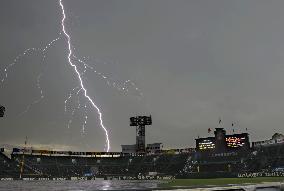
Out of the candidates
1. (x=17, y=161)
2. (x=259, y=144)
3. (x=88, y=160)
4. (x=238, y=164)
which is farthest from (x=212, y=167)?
(x=17, y=161)

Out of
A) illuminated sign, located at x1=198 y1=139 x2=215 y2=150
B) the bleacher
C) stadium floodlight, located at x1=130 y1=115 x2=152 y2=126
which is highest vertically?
stadium floodlight, located at x1=130 y1=115 x2=152 y2=126

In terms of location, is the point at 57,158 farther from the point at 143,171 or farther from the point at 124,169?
the point at 143,171

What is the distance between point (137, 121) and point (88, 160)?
29.0 m

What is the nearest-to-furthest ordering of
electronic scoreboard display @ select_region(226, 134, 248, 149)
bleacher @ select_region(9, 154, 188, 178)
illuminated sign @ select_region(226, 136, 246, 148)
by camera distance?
electronic scoreboard display @ select_region(226, 134, 248, 149)
illuminated sign @ select_region(226, 136, 246, 148)
bleacher @ select_region(9, 154, 188, 178)

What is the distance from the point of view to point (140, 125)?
478 feet

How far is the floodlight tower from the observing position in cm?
14412

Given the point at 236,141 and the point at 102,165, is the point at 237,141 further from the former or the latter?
the point at 102,165

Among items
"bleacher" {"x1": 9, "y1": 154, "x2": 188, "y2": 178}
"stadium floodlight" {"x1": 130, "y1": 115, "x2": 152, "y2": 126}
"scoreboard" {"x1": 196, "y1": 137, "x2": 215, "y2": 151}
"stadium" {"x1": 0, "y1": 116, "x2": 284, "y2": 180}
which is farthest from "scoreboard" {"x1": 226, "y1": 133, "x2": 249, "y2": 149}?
"stadium floodlight" {"x1": 130, "y1": 115, "x2": 152, "y2": 126}

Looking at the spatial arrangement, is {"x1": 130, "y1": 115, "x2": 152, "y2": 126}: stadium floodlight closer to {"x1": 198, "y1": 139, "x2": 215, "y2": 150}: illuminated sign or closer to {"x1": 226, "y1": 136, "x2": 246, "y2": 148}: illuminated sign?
{"x1": 198, "y1": 139, "x2": 215, "y2": 150}: illuminated sign

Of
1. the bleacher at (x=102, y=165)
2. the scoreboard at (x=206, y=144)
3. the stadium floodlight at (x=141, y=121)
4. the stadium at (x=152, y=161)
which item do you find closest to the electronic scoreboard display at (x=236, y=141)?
the stadium at (x=152, y=161)

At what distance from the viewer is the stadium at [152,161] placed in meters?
104

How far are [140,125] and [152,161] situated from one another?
1631 cm

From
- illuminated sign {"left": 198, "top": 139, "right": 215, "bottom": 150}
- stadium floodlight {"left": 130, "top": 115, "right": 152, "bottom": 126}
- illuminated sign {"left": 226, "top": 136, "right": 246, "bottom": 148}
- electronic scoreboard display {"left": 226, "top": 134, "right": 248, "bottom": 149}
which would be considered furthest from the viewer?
stadium floodlight {"left": 130, "top": 115, "right": 152, "bottom": 126}

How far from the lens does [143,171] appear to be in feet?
441
